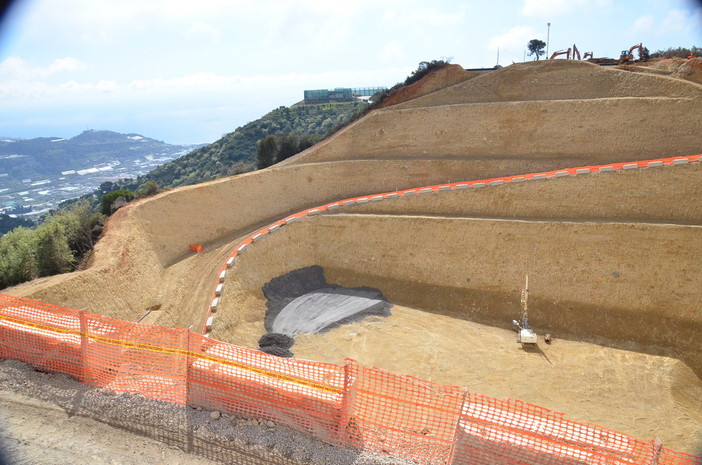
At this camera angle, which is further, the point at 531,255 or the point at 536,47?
the point at 536,47

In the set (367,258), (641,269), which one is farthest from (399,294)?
(641,269)

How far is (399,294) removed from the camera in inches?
843

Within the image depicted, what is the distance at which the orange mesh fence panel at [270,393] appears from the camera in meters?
7.83

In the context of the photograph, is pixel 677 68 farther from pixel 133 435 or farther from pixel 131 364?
pixel 133 435

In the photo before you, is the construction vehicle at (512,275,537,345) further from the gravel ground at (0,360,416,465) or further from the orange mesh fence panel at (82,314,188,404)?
the orange mesh fence panel at (82,314,188,404)

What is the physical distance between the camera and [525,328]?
59.1 ft

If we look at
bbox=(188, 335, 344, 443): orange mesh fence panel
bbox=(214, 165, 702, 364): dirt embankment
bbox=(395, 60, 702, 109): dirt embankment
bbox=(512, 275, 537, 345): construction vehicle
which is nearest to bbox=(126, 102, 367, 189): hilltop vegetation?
bbox=(395, 60, 702, 109): dirt embankment

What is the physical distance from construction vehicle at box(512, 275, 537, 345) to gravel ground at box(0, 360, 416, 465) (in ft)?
39.2

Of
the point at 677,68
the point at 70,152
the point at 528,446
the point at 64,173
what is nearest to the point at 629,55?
the point at 677,68

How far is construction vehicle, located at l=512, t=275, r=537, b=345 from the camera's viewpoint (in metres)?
17.3

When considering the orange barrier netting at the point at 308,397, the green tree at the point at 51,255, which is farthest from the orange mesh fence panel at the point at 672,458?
the green tree at the point at 51,255

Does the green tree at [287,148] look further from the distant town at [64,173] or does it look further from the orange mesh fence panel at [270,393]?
the distant town at [64,173]

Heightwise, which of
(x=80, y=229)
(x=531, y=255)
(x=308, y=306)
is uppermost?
(x=80, y=229)

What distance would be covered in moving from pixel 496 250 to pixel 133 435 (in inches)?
680
